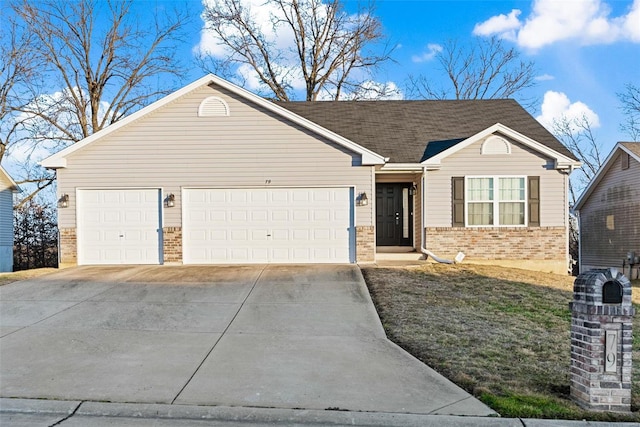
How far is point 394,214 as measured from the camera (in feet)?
53.4

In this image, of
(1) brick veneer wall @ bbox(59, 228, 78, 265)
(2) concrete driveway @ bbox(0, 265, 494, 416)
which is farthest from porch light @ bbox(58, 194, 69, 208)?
(2) concrete driveway @ bbox(0, 265, 494, 416)

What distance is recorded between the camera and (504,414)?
15.6 ft

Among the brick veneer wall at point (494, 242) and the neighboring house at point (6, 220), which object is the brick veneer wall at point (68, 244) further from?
the brick veneer wall at point (494, 242)

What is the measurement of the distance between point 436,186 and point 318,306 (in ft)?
23.1

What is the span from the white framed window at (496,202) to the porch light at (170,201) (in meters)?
8.55

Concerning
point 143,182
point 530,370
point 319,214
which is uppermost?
point 143,182

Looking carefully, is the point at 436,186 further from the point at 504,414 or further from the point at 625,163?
the point at 504,414

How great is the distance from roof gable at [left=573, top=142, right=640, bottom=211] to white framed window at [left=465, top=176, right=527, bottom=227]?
6.40 metres

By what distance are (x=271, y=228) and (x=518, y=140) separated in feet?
25.4

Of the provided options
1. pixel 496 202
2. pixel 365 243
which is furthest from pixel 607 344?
pixel 496 202

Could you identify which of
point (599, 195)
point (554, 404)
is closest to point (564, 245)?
point (599, 195)

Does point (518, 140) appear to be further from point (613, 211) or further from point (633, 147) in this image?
point (613, 211)

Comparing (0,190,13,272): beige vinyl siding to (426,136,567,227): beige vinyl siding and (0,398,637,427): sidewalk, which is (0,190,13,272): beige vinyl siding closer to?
(426,136,567,227): beige vinyl siding

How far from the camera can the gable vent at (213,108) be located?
549 inches
